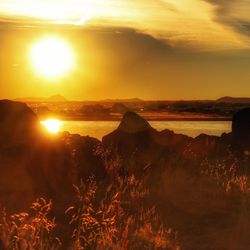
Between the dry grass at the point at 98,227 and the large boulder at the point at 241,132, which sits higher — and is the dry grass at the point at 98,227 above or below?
below

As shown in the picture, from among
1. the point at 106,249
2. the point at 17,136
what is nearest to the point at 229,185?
the point at 17,136

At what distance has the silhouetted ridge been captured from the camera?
2053 centimetres

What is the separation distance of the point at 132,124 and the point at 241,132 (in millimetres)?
4290

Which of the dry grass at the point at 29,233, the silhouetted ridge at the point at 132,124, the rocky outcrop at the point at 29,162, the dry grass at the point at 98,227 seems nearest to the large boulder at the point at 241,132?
the silhouetted ridge at the point at 132,124

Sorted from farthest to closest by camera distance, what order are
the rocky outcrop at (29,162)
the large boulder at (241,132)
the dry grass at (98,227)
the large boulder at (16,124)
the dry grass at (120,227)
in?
the large boulder at (241,132), the large boulder at (16,124), the rocky outcrop at (29,162), the dry grass at (120,227), the dry grass at (98,227)

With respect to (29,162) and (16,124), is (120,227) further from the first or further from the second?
(16,124)

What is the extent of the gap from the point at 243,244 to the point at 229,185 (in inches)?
181

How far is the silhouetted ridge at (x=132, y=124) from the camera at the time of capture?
20531 mm

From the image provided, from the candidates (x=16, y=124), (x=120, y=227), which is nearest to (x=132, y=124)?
(x=16, y=124)

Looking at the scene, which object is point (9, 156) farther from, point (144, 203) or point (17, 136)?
point (144, 203)

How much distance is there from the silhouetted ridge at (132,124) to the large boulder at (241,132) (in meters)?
3.41

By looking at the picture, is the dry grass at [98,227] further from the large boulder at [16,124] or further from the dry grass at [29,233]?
the large boulder at [16,124]

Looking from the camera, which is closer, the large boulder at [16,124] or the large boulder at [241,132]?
the large boulder at [16,124]

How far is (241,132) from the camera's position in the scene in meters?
21.9
